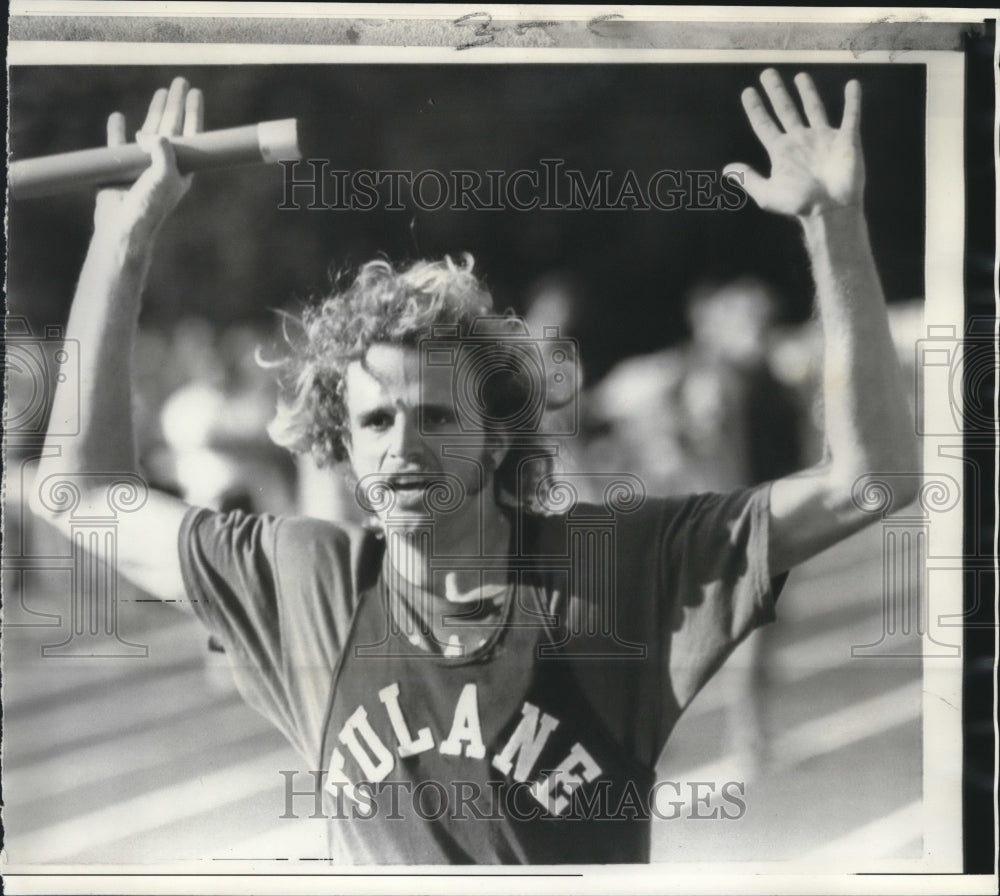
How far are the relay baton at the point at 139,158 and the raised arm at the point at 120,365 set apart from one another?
4 cm

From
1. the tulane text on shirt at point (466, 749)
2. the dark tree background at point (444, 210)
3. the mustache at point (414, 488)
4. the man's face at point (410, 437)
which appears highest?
the dark tree background at point (444, 210)

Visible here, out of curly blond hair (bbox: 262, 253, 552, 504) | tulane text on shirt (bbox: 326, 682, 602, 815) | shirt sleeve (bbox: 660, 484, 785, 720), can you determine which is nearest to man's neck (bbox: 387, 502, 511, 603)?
curly blond hair (bbox: 262, 253, 552, 504)

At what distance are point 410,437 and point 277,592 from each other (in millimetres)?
555

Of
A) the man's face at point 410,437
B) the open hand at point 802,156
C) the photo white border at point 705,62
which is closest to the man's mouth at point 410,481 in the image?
the man's face at point 410,437

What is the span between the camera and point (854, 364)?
284cm

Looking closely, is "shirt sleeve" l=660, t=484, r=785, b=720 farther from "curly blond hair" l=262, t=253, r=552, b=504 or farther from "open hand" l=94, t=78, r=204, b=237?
"open hand" l=94, t=78, r=204, b=237

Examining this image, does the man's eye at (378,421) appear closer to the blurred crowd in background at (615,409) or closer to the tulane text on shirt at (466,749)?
the blurred crowd in background at (615,409)

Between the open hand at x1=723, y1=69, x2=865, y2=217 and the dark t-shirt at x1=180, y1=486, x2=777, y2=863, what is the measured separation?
0.80m

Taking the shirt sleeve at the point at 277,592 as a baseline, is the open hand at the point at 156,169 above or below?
above

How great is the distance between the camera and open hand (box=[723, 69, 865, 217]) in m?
2.86

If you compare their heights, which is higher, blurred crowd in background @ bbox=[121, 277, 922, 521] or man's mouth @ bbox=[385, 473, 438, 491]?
blurred crowd in background @ bbox=[121, 277, 922, 521]

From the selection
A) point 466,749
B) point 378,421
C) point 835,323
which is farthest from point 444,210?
point 466,749

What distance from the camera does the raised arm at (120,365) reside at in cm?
285

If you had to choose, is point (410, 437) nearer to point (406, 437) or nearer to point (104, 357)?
point (406, 437)
